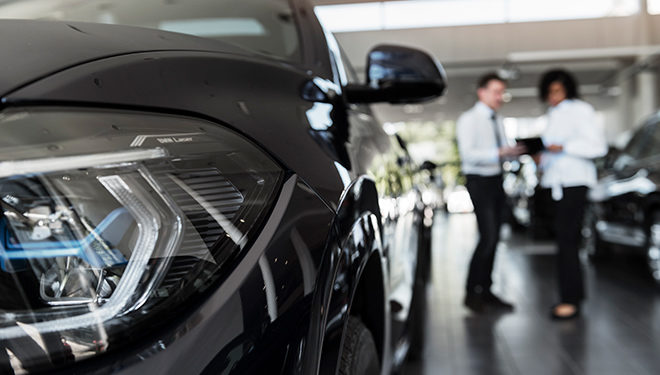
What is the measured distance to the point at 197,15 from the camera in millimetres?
2076

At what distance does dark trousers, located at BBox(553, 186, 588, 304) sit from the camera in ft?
12.9

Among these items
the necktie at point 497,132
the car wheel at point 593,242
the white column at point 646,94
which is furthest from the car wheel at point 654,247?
the white column at point 646,94

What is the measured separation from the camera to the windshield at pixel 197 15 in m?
1.96

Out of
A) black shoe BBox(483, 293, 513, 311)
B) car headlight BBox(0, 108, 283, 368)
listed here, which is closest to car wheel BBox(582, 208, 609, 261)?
black shoe BBox(483, 293, 513, 311)

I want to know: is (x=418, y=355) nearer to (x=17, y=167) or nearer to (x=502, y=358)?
(x=502, y=358)

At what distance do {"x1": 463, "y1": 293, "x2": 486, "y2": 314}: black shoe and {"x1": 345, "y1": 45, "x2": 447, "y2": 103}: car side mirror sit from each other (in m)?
2.92

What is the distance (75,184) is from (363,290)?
0.75 m

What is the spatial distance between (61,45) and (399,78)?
0.99 metres

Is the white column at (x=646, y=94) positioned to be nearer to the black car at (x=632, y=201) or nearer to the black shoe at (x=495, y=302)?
the black car at (x=632, y=201)

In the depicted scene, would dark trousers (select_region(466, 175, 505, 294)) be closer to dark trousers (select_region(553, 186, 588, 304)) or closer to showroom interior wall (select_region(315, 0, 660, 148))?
dark trousers (select_region(553, 186, 588, 304))

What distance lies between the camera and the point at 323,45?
1757mm

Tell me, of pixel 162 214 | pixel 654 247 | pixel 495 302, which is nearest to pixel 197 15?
pixel 162 214

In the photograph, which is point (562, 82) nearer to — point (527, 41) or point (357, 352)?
point (357, 352)

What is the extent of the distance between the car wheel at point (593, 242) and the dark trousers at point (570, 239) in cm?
282
